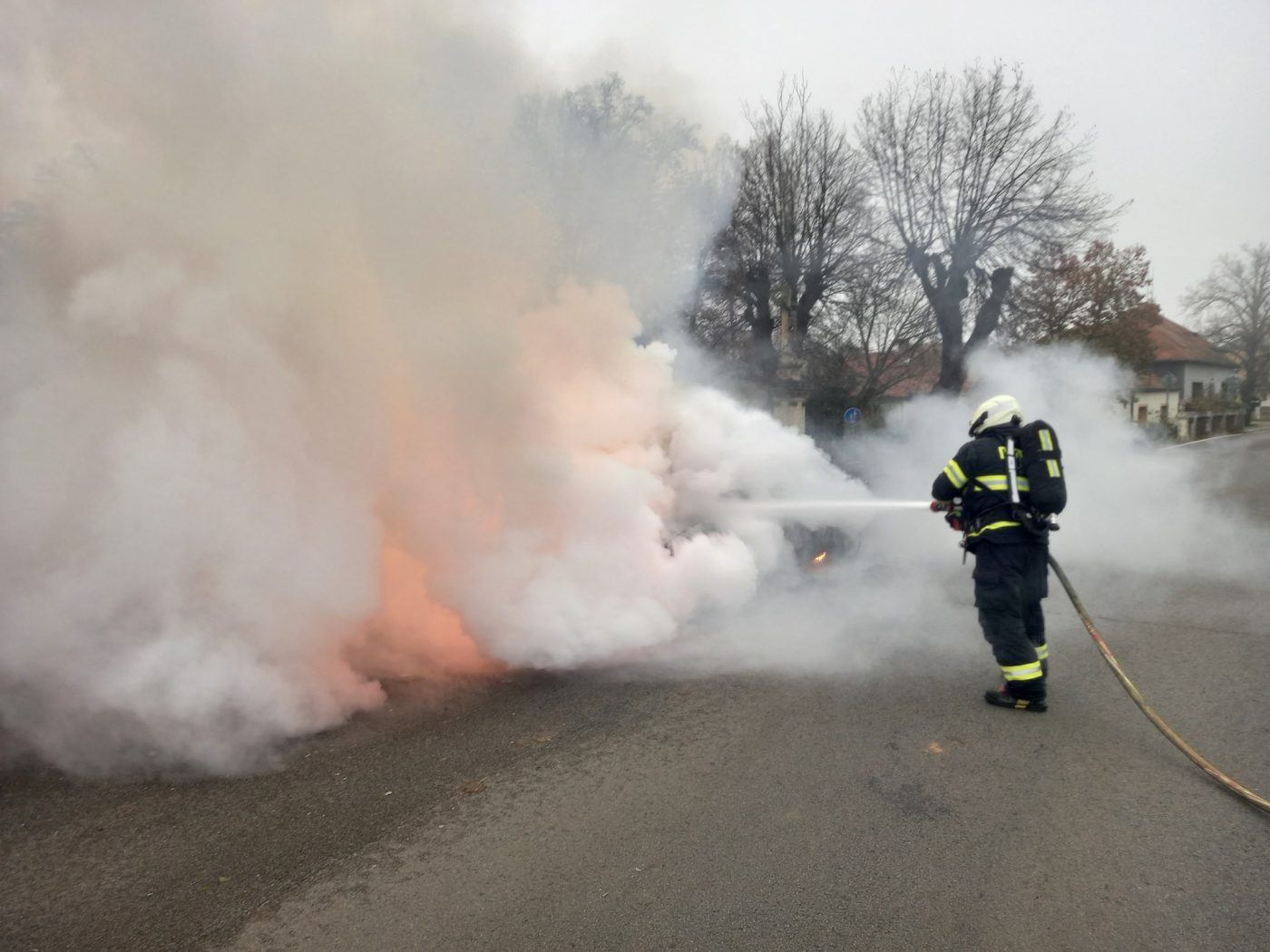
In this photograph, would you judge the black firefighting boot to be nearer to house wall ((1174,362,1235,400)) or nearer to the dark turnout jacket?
the dark turnout jacket

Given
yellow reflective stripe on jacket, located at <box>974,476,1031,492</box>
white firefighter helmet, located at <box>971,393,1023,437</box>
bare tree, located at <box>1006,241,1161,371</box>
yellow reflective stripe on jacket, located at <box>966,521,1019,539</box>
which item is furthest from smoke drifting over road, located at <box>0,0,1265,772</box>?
bare tree, located at <box>1006,241,1161,371</box>

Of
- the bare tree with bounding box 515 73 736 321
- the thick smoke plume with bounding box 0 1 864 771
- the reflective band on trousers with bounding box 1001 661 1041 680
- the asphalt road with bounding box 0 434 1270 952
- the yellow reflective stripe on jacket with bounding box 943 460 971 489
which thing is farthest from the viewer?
the bare tree with bounding box 515 73 736 321

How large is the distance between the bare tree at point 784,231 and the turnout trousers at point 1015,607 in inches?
305

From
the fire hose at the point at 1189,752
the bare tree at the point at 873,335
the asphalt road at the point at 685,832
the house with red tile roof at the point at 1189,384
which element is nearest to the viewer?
the asphalt road at the point at 685,832

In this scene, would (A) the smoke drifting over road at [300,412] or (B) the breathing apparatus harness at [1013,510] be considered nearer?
(A) the smoke drifting over road at [300,412]

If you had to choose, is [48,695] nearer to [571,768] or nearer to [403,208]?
[571,768]

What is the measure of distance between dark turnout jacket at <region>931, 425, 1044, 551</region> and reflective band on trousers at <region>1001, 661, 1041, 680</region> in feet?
2.26

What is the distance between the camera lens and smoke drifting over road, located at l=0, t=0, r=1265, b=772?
4.09 m

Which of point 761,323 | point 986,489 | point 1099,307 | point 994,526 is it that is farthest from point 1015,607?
Result: point 1099,307

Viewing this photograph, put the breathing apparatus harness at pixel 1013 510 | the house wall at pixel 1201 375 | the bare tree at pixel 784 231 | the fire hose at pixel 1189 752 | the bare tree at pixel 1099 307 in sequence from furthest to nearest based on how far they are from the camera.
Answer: the house wall at pixel 1201 375, the bare tree at pixel 1099 307, the bare tree at pixel 784 231, the breathing apparatus harness at pixel 1013 510, the fire hose at pixel 1189 752

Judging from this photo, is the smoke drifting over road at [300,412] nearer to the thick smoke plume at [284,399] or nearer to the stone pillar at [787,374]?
the thick smoke plume at [284,399]

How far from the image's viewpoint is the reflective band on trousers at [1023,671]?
4375 millimetres

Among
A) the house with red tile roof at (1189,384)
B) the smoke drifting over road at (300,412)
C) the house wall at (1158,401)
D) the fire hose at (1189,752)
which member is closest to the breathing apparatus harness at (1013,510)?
the fire hose at (1189,752)

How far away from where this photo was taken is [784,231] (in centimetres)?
1345
